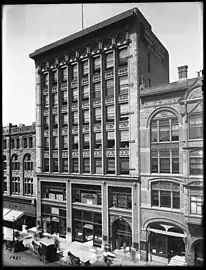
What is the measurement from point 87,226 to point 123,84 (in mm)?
7357

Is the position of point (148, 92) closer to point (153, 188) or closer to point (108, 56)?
point (108, 56)

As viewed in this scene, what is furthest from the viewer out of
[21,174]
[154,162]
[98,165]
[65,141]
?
[21,174]

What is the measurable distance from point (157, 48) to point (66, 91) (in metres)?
5.22

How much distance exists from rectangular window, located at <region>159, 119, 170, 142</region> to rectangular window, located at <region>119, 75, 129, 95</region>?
2.39 meters

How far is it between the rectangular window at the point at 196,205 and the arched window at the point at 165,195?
2.04ft

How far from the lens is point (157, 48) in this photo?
1017cm

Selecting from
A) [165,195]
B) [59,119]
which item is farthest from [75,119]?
[165,195]

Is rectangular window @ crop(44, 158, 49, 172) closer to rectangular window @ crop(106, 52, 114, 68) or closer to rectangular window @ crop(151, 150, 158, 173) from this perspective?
rectangular window @ crop(151, 150, 158, 173)

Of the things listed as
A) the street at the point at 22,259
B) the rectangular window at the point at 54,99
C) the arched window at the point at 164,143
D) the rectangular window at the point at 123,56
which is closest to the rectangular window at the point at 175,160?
the arched window at the point at 164,143

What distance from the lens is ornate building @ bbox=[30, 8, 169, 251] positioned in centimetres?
975

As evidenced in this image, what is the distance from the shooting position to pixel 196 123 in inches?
328

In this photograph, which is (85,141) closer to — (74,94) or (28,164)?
(74,94)

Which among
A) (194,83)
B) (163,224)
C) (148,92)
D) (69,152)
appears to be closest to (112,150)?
(69,152)

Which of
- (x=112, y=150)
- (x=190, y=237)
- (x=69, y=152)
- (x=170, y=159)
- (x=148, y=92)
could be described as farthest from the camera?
(x=69, y=152)
